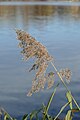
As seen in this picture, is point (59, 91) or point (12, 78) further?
point (12, 78)

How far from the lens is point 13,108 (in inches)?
292

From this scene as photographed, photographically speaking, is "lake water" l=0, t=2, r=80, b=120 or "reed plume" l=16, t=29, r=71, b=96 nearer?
"reed plume" l=16, t=29, r=71, b=96

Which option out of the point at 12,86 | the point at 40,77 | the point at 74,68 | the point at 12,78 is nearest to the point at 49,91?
the point at 12,86

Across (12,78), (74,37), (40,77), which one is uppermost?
→ (40,77)

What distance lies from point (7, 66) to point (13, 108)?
177 inches

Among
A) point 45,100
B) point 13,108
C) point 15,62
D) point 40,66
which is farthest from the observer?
point 15,62

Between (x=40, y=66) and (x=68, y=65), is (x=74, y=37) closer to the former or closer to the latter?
Result: (x=68, y=65)

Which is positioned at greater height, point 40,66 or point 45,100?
point 40,66

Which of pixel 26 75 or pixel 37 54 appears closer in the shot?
pixel 37 54

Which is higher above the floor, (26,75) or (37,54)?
(37,54)

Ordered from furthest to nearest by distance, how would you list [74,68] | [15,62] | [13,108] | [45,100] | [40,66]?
1. [15,62]
2. [74,68]
3. [45,100]
4. [13,108]
5. [40,66]

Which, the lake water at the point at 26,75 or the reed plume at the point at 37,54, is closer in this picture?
the reed plume at the point at 37,54

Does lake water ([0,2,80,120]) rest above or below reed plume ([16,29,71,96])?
below

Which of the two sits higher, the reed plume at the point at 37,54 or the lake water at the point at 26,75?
the reed plume at the point at 37,54
